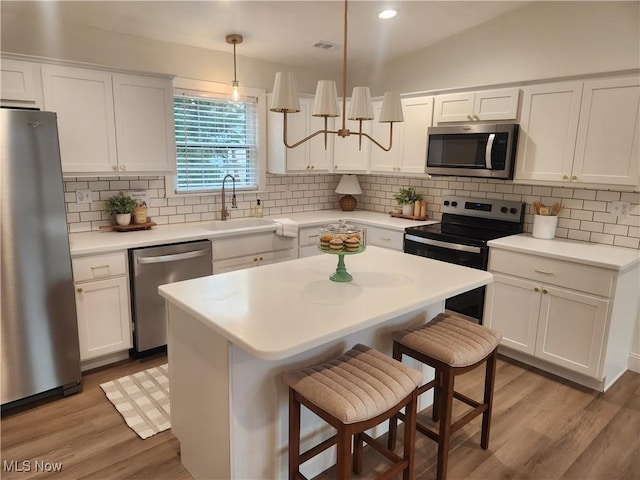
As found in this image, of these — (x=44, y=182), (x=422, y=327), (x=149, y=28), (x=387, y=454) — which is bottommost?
(x=387, y=454)

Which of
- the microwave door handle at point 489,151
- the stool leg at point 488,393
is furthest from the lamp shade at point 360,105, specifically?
the microwave door handle at point 489,151

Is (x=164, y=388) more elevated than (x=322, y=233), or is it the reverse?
(x=322, y=233)

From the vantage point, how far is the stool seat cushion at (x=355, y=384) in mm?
1552

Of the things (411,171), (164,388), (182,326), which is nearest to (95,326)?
(164,388)

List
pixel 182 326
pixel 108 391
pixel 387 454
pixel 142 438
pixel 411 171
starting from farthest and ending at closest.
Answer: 1. pixel 411 171
2. pixel 108 391
3. pixel 142 438
4. pixel 182 326
5. pixel 387 454

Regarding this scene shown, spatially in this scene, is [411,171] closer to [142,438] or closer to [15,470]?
[142,438]

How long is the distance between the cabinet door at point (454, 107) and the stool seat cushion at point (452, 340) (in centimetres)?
205

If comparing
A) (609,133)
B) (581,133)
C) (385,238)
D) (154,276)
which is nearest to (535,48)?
(581,133)

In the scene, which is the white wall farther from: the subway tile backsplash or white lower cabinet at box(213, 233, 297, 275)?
white lower cabinet at box(213, 233, 297, 275)

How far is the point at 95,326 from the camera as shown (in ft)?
9.63

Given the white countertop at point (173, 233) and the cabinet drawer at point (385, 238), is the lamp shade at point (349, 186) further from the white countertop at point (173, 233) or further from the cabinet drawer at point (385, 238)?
the cabinet drawer at point (385, 238)

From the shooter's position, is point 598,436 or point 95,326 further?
point 95,326

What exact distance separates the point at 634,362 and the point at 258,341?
3.16 meters

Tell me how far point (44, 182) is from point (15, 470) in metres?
1.50
